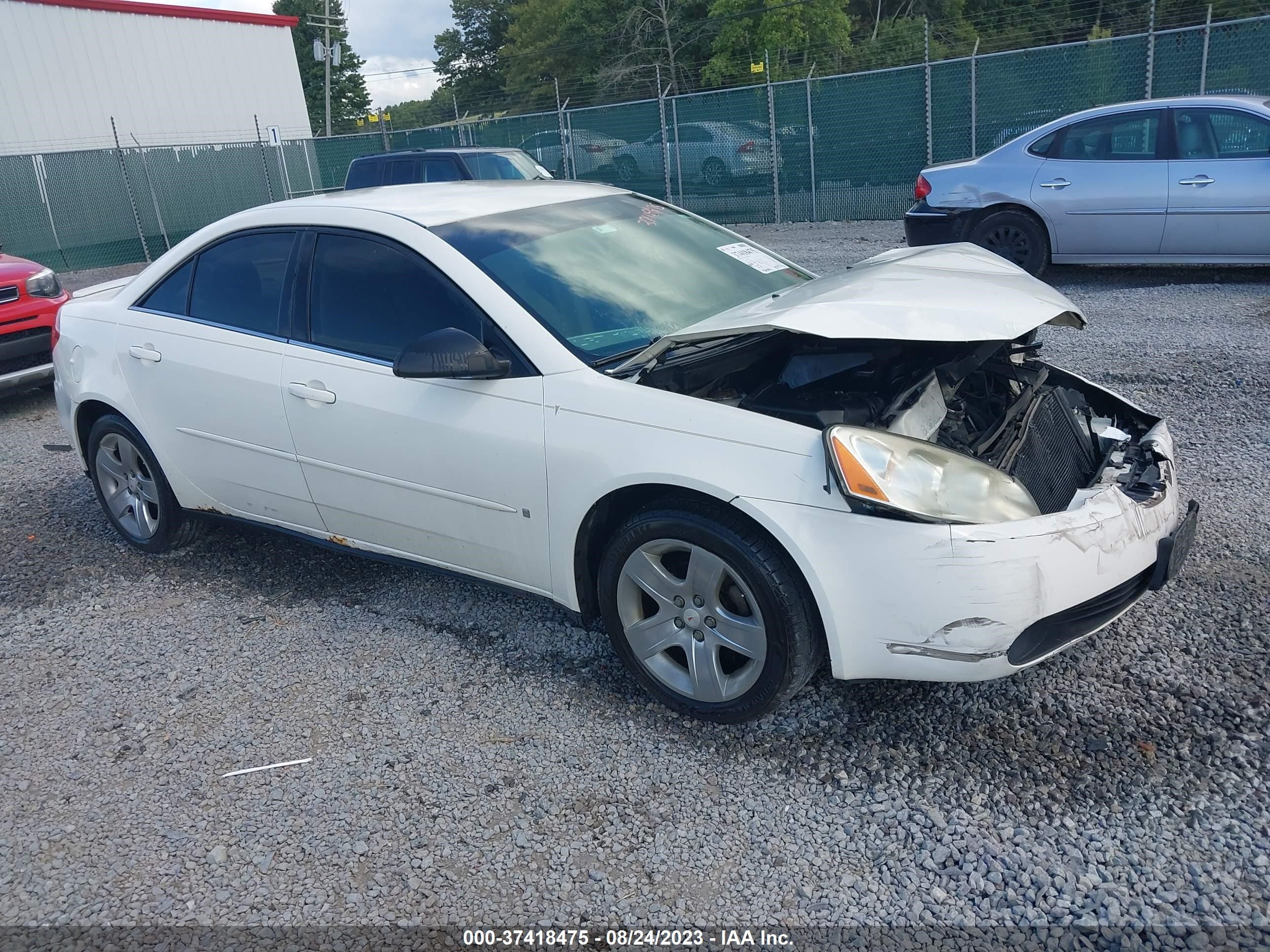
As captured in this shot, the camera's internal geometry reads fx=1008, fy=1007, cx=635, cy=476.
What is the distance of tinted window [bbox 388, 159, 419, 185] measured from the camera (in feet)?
44.1

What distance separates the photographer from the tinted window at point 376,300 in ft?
11.7

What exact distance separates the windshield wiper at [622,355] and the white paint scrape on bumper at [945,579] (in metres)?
0.75

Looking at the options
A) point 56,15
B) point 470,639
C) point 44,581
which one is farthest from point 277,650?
point 56,15

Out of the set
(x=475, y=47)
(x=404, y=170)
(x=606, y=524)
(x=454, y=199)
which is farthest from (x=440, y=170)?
(x=475, y=47)

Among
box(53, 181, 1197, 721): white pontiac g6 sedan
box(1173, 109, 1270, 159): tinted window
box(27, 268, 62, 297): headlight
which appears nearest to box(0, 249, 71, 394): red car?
box(27, 268, 62, 297): headlight

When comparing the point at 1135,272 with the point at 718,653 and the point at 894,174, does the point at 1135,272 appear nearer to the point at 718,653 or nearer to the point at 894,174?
the point at 894,174

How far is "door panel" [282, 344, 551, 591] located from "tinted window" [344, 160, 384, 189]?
10.7m

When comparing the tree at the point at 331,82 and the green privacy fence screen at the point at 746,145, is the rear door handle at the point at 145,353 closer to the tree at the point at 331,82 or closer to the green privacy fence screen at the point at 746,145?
the green privacy fence screen at the point at 746,145

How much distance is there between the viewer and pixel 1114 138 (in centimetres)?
901

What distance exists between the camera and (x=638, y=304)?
3.67m

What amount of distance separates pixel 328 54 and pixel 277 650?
1730 inches

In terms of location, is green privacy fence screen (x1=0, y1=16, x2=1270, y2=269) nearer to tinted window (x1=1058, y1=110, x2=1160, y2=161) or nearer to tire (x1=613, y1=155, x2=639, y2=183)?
tire (x1=613, y1=155, x2=639, y2=183)

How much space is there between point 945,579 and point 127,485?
391 cm

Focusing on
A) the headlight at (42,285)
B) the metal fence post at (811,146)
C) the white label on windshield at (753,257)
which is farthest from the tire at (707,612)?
the metal fence post at (811,146)
